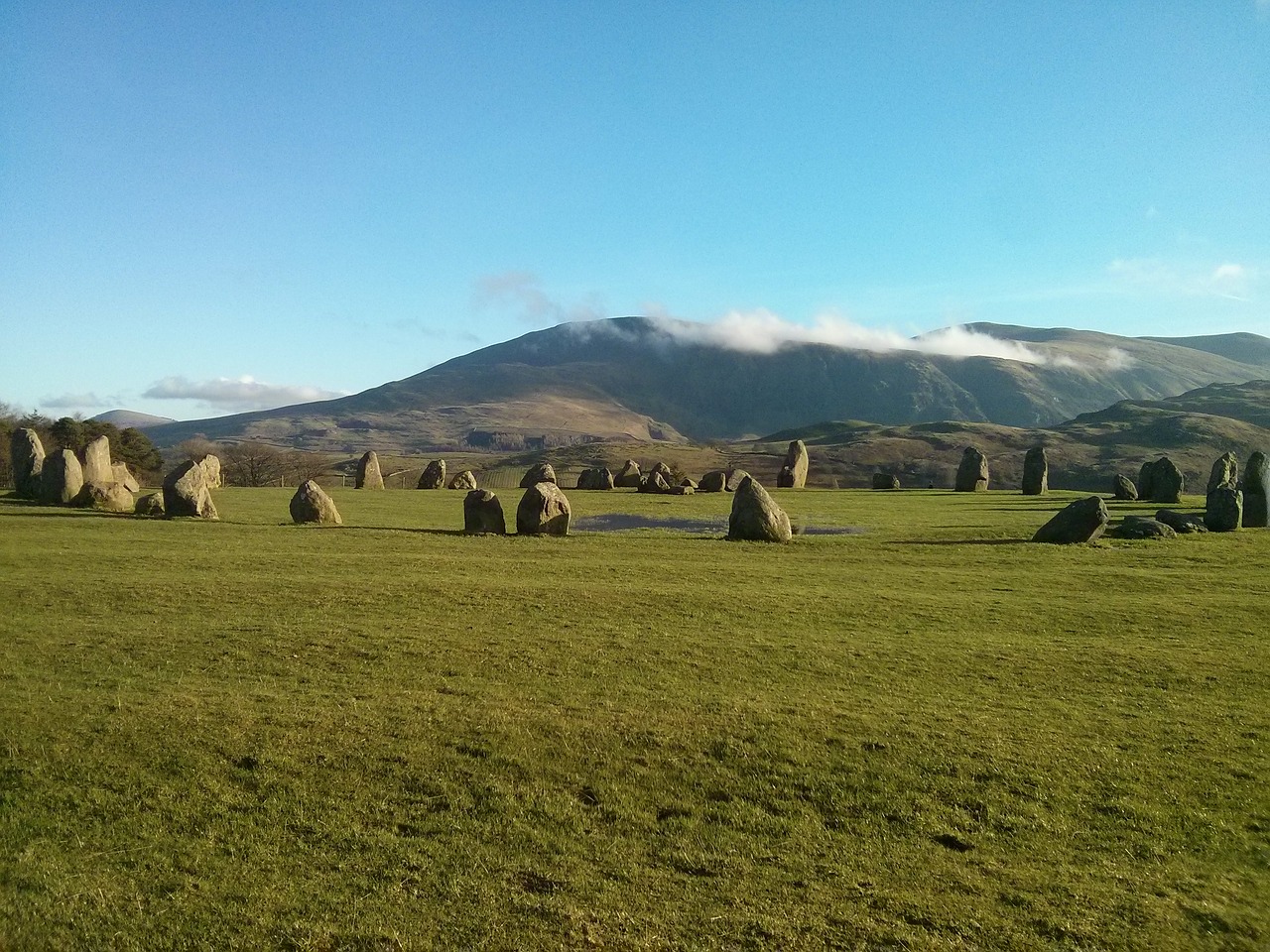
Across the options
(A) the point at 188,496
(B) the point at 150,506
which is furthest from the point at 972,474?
(B) the point at 150,506

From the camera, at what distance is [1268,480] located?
3173 cm

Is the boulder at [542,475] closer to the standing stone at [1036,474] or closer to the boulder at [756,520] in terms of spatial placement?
the boulder at [756,520]

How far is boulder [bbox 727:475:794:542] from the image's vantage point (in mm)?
27547

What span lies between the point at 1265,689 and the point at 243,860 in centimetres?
1281

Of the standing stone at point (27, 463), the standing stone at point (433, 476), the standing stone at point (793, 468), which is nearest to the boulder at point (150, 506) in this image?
the standing stone at point (27, 463)

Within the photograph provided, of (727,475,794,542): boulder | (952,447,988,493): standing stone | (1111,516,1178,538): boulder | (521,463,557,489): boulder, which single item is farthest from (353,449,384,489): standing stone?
(1111,516,1178,538): boulder

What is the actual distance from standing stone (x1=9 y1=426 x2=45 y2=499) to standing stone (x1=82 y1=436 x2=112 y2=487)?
1.75m

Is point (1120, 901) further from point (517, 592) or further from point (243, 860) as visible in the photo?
point (517, 592)

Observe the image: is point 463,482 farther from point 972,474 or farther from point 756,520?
point 756,520

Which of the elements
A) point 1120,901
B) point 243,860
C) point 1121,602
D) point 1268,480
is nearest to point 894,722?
point 1120,901

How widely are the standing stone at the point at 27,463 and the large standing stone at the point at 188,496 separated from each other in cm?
1008

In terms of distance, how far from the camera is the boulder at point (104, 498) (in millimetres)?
33000

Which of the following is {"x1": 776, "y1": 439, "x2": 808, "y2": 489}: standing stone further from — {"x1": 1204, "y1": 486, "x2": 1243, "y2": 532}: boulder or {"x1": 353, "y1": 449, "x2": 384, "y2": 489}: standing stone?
{"x1": 1204, "y1": 486, "x2": 1243, "y2": 532}: boulder

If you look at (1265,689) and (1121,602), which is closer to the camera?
(1265,689)
